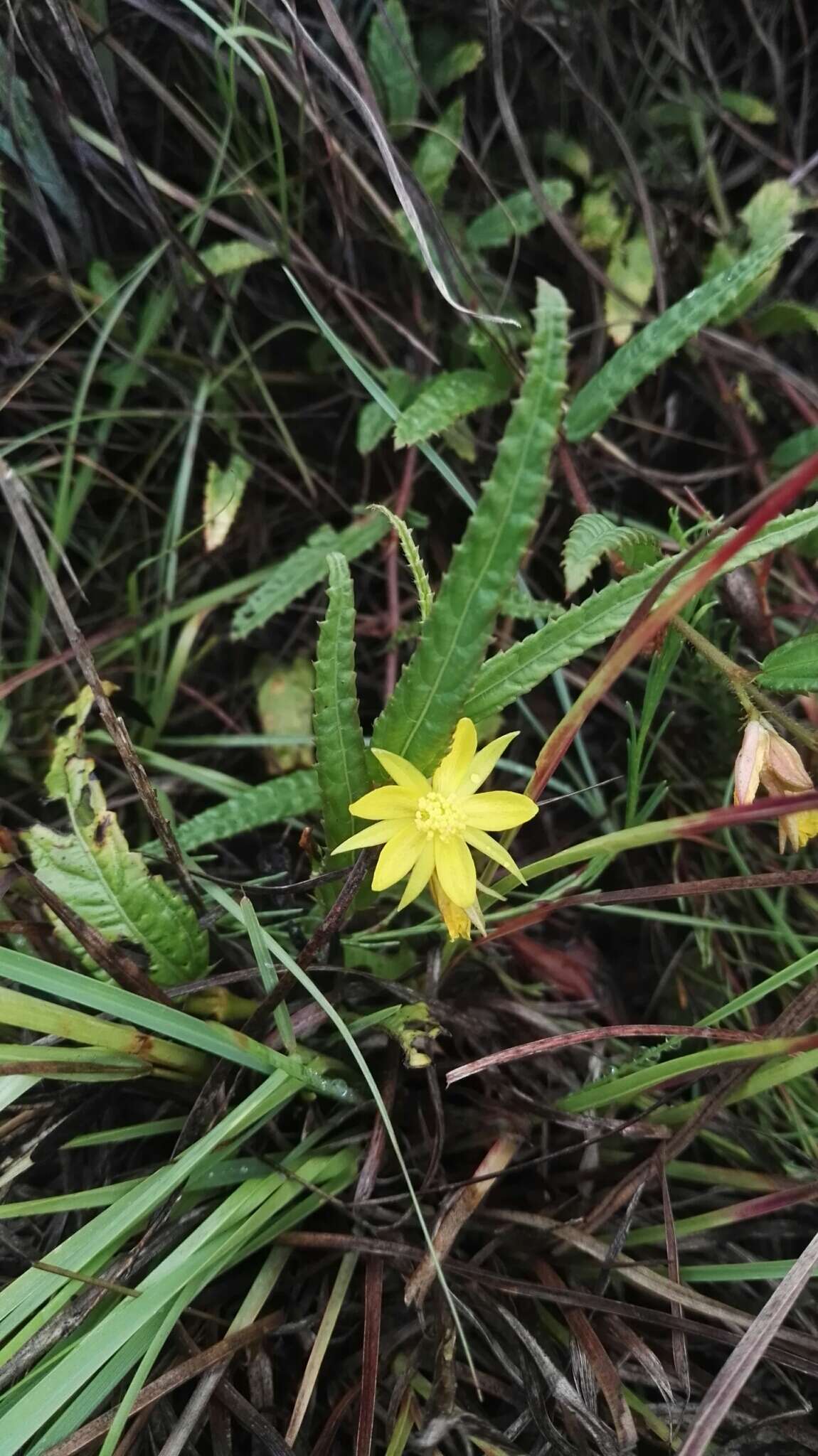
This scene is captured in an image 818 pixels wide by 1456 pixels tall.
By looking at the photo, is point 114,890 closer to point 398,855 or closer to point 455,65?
point 398,855

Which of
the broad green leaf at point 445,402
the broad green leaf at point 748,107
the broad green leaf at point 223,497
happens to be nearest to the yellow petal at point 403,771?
the broad green leaf at point 445,402

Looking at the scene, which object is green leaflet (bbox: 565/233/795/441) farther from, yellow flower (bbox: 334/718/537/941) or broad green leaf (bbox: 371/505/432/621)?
yellow flower (bbox: 334/718/537/941)

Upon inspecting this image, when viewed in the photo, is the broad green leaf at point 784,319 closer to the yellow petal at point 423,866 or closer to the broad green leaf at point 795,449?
the broad green leaf at point 795,449

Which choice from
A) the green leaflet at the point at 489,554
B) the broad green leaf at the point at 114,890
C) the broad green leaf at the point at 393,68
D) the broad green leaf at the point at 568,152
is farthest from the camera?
the broad green leaf at the point at 568,152

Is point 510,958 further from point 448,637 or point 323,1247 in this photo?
point 448,637

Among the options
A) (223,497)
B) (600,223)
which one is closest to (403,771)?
(223,497)

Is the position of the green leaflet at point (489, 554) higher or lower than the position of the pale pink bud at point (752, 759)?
higher
